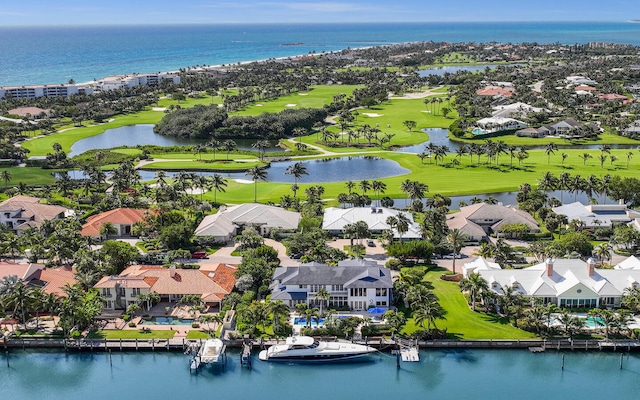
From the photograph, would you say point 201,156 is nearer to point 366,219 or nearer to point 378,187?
point 378,187

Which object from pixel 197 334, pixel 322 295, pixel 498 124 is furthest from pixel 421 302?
pixel 498 124

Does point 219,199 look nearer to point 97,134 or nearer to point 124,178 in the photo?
point 124,178

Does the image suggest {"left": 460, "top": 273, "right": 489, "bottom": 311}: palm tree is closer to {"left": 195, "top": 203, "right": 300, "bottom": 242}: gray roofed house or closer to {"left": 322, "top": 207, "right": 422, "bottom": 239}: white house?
{"left": 322, "top": 207, "right": 422, "bottom": 239}: white house

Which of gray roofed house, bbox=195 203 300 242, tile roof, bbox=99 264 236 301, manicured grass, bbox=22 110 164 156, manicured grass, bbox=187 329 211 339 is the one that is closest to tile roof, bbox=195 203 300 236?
gray roofed house, bbox=195 203 300 242

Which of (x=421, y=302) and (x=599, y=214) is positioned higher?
(x=599, y=214)

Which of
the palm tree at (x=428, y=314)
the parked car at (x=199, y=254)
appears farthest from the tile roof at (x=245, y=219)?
the palm tree at (x=428, y=314)

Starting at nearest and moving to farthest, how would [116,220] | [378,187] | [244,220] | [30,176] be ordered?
[116,220]
[244,220]
[378,187]
[30,176]

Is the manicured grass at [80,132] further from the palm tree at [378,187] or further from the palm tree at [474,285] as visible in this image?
the palm tree at [474,285]
